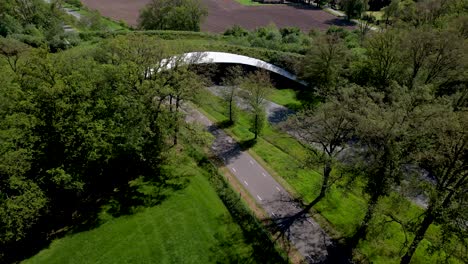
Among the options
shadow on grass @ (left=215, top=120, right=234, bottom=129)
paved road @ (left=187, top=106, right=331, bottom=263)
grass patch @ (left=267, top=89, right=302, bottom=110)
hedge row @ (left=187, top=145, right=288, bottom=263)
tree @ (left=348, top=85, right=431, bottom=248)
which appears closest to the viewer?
tree @ (left=348, top=85, right=431, bottom=248)

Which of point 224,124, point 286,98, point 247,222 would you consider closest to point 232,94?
point 224,124

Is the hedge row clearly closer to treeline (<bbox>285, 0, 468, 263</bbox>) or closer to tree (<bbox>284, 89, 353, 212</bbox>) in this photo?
tree (<bbox>284, 89, 353, 212</bbox>)

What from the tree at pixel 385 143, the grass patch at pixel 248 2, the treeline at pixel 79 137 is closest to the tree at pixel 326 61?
the treeline at pixel 79 137

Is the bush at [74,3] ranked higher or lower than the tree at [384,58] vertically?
higher

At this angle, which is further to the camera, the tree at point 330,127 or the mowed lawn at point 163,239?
the tree at point 330,127

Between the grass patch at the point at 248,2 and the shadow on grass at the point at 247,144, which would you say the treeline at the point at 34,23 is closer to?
the shadow on grass at the point at 247,144

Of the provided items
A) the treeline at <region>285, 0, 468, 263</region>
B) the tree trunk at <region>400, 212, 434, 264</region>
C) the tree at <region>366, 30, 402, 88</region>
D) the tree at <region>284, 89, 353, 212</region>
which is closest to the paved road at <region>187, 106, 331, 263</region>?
the tree at <region>284, 89, 353, 212</region>

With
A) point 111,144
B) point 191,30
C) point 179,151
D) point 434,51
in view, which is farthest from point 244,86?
point 191,30

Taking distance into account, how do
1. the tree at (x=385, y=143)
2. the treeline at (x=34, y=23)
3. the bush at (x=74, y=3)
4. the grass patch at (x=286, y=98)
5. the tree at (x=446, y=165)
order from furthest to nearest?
1. the bush at (x=74, y=3)
2. the treeline at (x=34, y=23)
3. the grass patch at (x=286, y=98)
4. the tree at (x=385, y=143)
5. the tree at (x=446, y=165)
